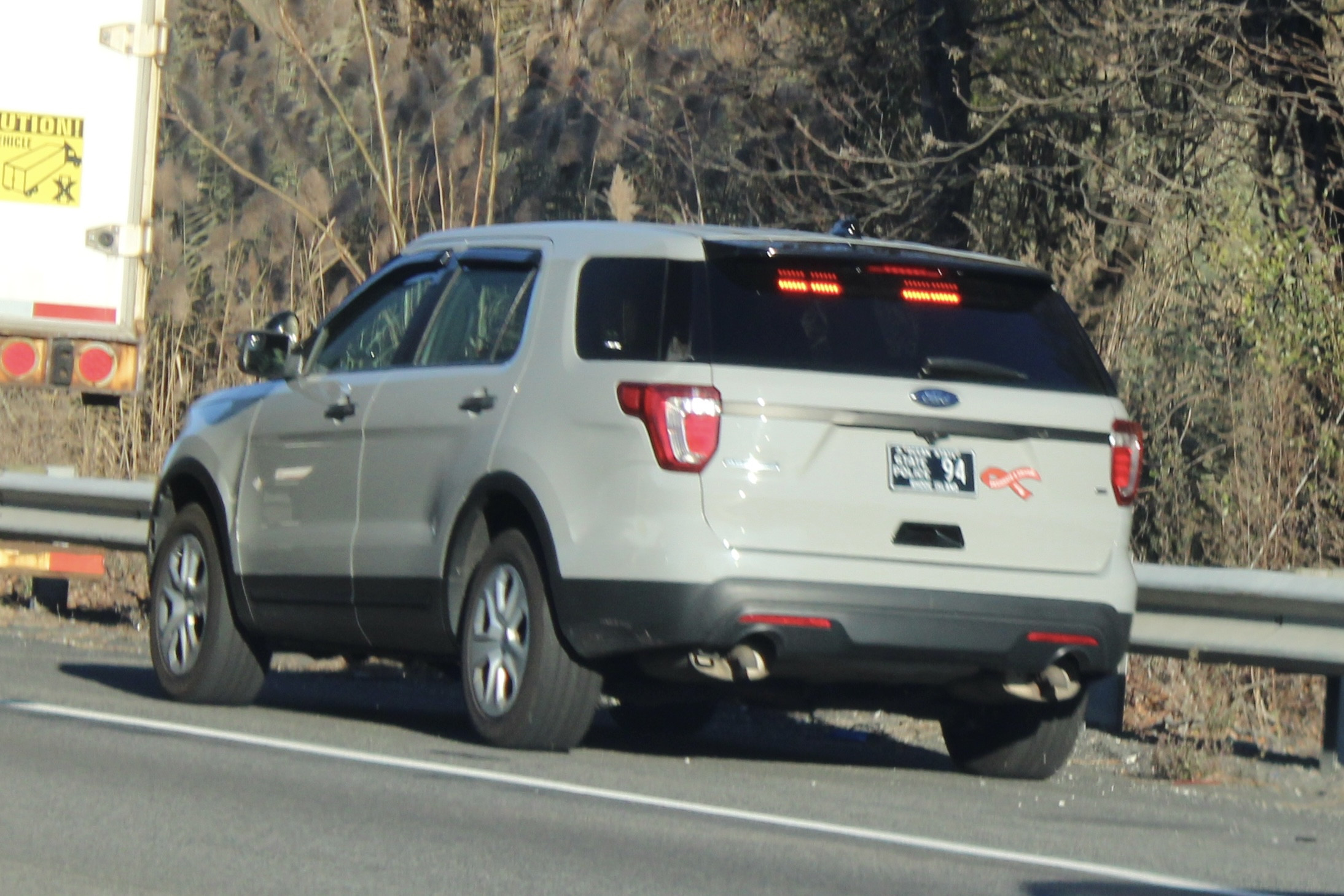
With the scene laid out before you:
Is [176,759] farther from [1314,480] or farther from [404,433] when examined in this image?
[1314,480]

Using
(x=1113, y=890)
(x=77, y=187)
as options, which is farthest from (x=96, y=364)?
(x=1113, y=890)

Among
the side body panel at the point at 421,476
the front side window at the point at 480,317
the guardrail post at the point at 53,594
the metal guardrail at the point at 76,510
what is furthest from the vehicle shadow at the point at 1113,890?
the guardrail post at the point at 53,594

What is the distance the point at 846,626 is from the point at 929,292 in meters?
1.15

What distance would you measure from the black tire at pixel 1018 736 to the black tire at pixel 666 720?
1288 mm

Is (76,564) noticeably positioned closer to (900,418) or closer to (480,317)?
(480,317)

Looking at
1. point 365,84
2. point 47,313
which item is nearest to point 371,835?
point 47,313

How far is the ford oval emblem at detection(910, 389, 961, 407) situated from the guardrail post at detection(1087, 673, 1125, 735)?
2260mm

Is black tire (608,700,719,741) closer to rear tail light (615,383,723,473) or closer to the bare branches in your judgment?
rear tail light (615,383,723,473)

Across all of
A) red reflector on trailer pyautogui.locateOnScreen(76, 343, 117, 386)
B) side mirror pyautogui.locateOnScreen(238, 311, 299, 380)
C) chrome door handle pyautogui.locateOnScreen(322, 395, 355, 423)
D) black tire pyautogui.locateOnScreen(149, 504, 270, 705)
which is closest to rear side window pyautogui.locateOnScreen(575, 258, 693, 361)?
chrome door handle pyautogui.locateOnScreen(322, 395, 355, 423)

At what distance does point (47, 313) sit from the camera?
42.9ft

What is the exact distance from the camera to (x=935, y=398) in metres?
7.63

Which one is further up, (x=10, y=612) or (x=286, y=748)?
(x=286, y=748)

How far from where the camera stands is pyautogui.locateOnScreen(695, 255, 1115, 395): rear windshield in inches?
300

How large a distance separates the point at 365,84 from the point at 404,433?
974cm
